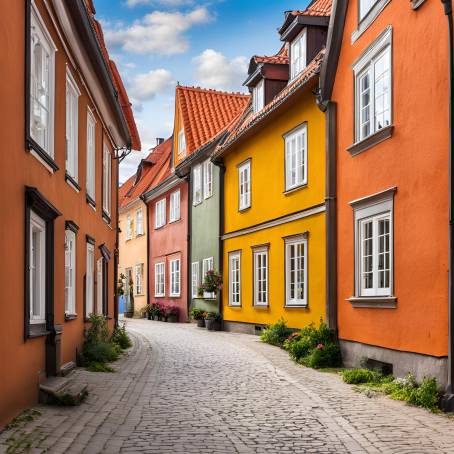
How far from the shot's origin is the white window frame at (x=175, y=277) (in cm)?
3003

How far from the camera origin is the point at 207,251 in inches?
1018

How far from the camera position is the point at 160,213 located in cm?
3341

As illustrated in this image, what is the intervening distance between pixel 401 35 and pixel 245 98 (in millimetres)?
20243

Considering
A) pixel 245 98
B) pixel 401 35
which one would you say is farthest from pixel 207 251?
pixel 401 35

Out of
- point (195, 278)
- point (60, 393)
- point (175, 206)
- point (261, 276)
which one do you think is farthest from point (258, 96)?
point (60, 393)

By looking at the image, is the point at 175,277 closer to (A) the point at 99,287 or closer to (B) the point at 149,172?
(B) the point at 149,172

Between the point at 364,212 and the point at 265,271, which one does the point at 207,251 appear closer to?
the point at 265,271

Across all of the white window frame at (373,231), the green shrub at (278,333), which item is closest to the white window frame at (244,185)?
the green shrub at (278,333)

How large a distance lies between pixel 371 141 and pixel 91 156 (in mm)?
5713

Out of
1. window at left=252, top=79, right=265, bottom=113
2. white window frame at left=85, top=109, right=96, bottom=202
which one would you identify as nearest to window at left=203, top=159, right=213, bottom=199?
window at left=252, top=79, right=265, bottom=113

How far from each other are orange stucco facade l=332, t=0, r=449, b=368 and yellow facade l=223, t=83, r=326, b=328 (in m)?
2.23

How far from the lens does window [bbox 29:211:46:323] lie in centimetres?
965

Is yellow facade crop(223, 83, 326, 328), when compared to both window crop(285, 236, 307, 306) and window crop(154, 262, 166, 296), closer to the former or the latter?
window crop(285, 236, 307, 306)

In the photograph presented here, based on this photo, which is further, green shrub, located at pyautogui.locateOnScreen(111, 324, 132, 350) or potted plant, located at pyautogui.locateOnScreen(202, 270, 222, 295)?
potted plant, located at pyautogui.locateOnScreen(202, 270, 222, 295)
